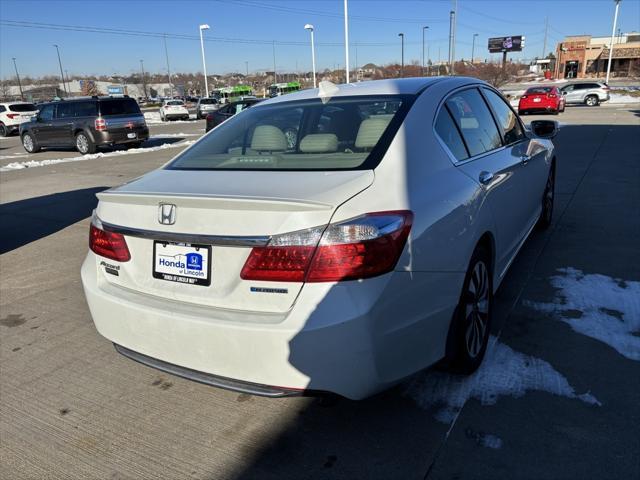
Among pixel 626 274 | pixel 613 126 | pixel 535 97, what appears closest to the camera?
pixel 626 274

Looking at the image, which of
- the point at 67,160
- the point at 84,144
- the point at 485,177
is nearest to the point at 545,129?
the point at 485,177

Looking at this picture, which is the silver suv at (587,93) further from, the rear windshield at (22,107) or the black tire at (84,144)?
the rear windshield at (22,107)

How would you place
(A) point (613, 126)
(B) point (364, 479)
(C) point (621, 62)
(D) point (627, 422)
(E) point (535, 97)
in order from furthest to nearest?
(C) point (621, 62)
(E) point (535, 97)
(A) point (613, 126)
(D) point (627, 422)
(B) point (364, 479)

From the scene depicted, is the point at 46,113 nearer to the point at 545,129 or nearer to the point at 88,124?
the point at 88,124

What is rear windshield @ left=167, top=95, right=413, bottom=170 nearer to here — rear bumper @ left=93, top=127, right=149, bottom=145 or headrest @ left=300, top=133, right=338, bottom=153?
headrest @ left=300, top=133, right=338, bottom=153

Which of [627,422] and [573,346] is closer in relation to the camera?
[627,422]

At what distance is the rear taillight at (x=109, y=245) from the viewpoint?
2.44 m

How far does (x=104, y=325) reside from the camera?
8.39 ft

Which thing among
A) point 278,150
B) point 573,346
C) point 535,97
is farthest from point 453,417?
point 535,97

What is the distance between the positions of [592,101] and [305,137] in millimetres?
34230

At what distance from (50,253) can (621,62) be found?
336ft

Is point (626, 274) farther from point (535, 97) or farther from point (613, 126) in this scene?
point (535, 97)

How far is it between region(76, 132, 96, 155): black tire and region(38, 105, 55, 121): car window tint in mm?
1672

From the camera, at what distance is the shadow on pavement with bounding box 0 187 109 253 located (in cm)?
657
